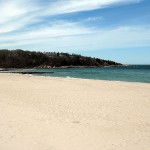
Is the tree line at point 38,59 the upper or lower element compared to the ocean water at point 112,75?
upper

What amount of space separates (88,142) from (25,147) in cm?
156

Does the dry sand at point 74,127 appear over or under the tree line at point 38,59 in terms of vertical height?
under

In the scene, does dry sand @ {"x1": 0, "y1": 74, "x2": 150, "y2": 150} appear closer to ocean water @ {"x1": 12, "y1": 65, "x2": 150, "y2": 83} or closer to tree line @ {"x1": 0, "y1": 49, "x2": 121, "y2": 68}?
ocean water @ {"x1": 12, "y1": 65, "x2": 150, "y2": 83}

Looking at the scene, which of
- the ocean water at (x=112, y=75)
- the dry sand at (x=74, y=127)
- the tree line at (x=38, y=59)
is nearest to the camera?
the dry sand at (x=74, y=127)

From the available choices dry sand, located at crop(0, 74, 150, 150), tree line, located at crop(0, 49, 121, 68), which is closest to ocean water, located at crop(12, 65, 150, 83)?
dry sand, located at crop(0, 74, 150, 150)

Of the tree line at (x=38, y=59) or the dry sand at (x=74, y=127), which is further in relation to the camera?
the tree line at (x=38, y=59)

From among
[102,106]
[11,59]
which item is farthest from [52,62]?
[102,106]

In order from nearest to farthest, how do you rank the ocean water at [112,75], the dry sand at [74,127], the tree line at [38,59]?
1. the dry sand at [74,127]
2. the ocean water at [112,75]
3. the tree line at [38,59]

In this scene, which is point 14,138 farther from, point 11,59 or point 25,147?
point 11,59

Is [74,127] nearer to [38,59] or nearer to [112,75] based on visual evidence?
[112,75]

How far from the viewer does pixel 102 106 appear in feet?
45.5

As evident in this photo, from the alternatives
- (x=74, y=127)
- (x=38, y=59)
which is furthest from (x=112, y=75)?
(x=38, y=59)

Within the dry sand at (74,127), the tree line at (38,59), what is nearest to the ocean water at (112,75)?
the dry sand at (74,127)

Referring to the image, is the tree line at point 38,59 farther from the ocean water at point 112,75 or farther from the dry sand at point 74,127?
the dry sand at point 74,127
